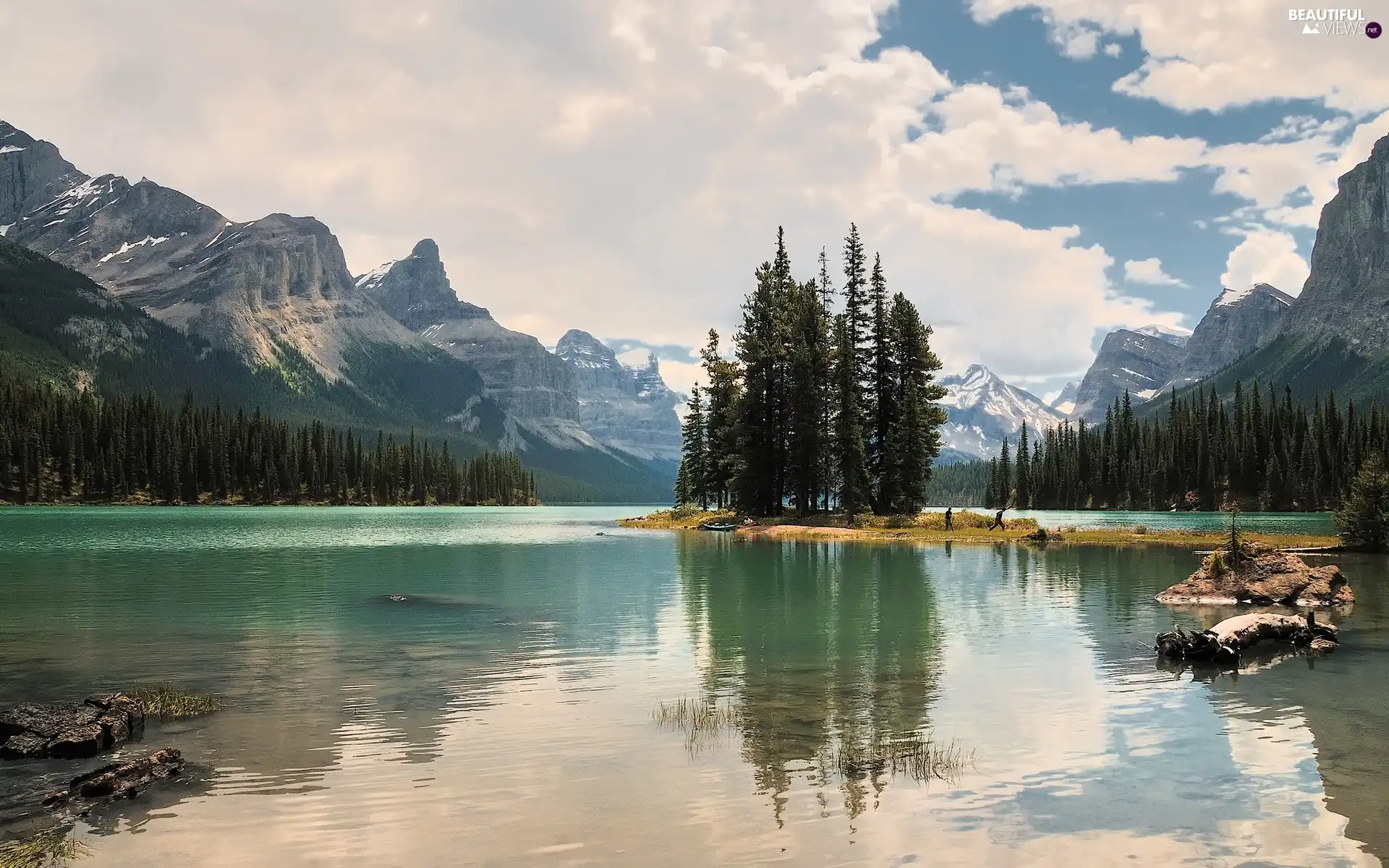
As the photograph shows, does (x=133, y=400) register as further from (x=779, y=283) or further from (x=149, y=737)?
(x=149, y=737)

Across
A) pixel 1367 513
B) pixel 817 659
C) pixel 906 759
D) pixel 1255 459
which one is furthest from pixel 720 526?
pixel 1255 459

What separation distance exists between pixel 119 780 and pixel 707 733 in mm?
8955

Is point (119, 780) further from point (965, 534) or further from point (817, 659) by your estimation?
point (965, 534)

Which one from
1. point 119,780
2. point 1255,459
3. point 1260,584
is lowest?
point 1260,584

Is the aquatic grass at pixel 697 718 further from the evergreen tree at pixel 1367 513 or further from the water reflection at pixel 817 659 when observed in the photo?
the evergreen tree at pixel 1367 513

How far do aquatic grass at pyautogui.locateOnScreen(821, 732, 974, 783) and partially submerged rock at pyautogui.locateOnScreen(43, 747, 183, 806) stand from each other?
9.98 meters

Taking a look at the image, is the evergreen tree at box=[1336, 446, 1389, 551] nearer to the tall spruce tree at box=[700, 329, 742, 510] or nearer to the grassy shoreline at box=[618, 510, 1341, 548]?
the grassy shoreline at box=[618, 510, 1341, 548]

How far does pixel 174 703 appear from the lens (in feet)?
56.8

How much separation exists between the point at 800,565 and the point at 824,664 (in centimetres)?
2846

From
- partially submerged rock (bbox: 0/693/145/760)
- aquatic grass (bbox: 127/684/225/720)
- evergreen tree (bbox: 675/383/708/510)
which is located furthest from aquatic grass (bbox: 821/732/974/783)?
evergreen tree (bbox: 675/383/708/510)

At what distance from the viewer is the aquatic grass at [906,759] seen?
43.1ft

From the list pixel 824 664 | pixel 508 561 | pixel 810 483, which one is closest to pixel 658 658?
pixel 824 664

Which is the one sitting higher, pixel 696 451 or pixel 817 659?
pixel 696 451

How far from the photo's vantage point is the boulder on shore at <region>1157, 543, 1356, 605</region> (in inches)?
1318
